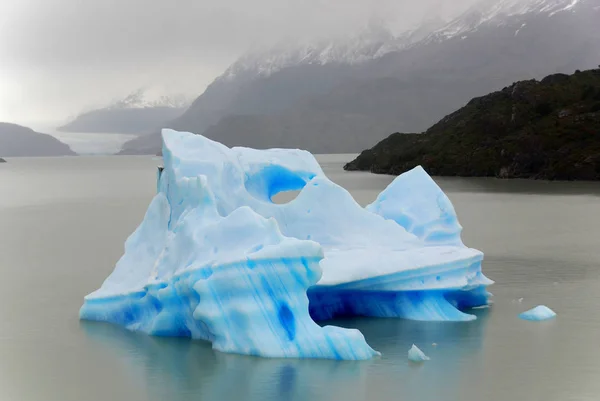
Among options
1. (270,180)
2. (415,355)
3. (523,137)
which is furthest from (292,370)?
(523,137)

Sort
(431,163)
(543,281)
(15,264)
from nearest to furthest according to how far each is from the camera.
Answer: (543,281) → (15,264) → (431,163)

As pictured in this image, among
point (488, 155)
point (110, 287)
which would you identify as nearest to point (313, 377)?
point (110, 287)

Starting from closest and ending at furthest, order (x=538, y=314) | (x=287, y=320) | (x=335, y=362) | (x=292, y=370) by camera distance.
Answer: (x=292, y=370), (x=335, y=362), (x=287, y=320), (x=538, y=314)

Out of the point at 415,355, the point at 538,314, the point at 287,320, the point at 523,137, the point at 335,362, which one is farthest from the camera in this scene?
the point at 523,137

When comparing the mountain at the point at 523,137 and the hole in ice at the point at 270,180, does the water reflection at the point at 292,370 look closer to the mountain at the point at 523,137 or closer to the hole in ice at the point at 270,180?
the hole in ice at the point at 270,180

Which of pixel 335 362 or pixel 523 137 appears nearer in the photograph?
pixel 335 362

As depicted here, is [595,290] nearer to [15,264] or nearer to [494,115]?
[15,264]

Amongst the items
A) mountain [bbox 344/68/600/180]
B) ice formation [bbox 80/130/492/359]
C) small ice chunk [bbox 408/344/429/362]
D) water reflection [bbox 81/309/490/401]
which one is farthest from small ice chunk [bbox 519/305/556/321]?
mountain [bbox 344/68/600/180]

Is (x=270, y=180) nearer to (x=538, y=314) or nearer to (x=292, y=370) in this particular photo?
(x=538, y=314)
